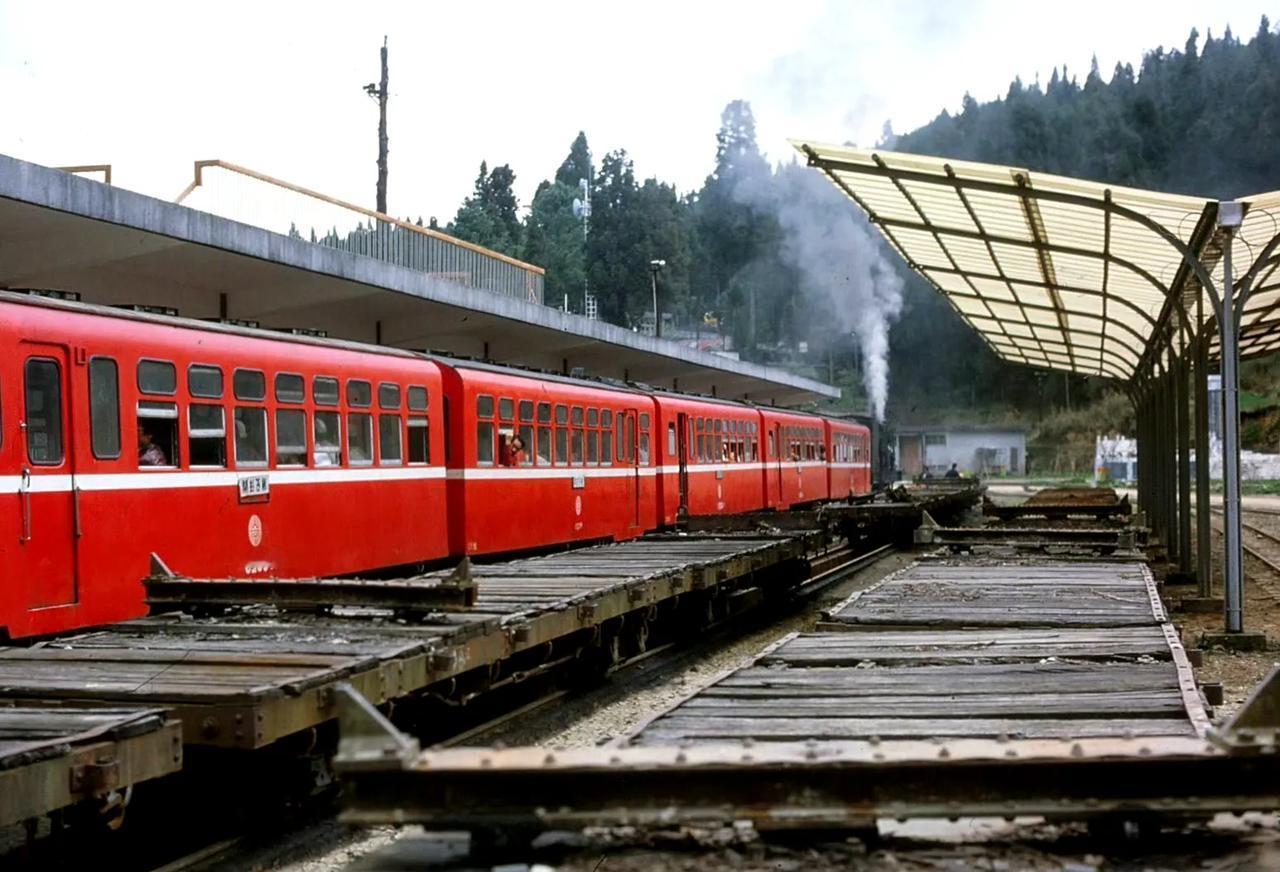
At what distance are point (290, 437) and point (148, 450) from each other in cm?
175

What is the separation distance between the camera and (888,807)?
300 cm

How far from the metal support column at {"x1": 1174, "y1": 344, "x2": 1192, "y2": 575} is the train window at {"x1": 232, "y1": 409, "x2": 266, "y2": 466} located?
10.0 metres

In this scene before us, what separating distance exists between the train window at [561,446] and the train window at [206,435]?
20.8 ft

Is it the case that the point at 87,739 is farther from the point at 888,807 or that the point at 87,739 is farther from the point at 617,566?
the point at 617,566

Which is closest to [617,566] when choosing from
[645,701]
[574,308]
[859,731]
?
[645,701]

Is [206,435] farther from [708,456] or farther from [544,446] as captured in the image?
[708,456]

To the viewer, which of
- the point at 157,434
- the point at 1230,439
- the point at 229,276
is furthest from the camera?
the point at 229,276

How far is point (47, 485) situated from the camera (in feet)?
27.4

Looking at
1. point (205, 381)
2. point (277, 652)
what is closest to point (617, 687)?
point (205, 381)

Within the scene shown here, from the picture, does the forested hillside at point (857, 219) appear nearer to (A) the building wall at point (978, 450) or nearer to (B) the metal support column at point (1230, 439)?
(A) the building wall at point (978, 450)

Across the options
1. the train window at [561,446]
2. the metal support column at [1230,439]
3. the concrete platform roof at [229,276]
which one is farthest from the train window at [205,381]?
the metal support column at [1230,439]

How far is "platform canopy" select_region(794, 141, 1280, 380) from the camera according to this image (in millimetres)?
A: 10984

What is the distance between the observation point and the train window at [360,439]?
11.9m

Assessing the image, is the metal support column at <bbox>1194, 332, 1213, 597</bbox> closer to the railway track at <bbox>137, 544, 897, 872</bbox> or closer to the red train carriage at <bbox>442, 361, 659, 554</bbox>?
the railway track at <bbox>137, 544, 897, 872</bbox>
